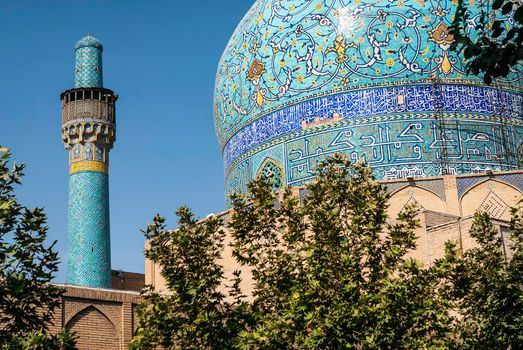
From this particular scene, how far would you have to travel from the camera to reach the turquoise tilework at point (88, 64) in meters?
16.0

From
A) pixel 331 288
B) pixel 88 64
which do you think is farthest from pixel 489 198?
pixel 88 64

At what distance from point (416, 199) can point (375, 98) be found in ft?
4.81

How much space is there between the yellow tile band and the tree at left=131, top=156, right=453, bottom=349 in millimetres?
8552

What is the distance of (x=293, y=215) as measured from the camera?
696cm

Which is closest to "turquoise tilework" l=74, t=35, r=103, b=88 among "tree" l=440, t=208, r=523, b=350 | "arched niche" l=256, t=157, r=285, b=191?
"arched niche" l=256, t=157, r=285, b=191

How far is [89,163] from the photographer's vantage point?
15.5m

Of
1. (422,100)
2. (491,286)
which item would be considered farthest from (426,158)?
(491,286)

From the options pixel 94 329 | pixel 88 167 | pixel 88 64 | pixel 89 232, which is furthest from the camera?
pixel 88 64

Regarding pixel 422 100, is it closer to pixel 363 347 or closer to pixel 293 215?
pixel 293 215

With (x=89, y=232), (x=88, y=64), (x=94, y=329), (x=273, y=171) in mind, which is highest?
(x=88, y=64)

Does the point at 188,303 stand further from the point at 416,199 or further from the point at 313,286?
the point at 416,199

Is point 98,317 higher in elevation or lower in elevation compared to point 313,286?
higher

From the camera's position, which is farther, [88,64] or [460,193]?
[88,64]

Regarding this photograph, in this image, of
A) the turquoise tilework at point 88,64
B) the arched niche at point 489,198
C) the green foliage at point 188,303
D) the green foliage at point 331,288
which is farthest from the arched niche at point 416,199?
the turquoise tilework at point 88,64
